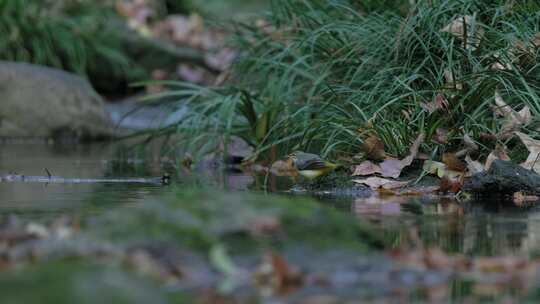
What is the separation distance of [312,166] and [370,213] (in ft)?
4.04

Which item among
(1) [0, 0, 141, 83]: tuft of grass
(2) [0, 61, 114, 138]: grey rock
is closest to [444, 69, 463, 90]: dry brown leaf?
(2) [0, 61, 114, 138]: grey rock

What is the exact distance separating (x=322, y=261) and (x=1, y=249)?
895 mm

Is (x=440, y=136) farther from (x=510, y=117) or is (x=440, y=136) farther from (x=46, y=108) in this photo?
(x=46, y=108)

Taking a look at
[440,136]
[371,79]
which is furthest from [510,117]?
A: [371,79]

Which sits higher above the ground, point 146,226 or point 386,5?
point 386,5

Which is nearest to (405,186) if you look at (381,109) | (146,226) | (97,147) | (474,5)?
(381,109)

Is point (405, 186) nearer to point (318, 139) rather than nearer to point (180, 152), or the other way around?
point (318, 139)

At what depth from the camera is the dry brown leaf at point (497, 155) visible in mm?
6070

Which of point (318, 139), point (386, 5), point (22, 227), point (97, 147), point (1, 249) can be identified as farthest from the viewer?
point (97, 147)

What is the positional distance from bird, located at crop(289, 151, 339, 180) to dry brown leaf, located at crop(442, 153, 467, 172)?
0.58 metres

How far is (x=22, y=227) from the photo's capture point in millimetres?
3721

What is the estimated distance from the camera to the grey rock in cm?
1335

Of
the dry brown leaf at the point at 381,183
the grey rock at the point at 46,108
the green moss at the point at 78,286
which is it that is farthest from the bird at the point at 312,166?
the grey rock at the point at 46,108

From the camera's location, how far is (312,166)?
6297 mm
